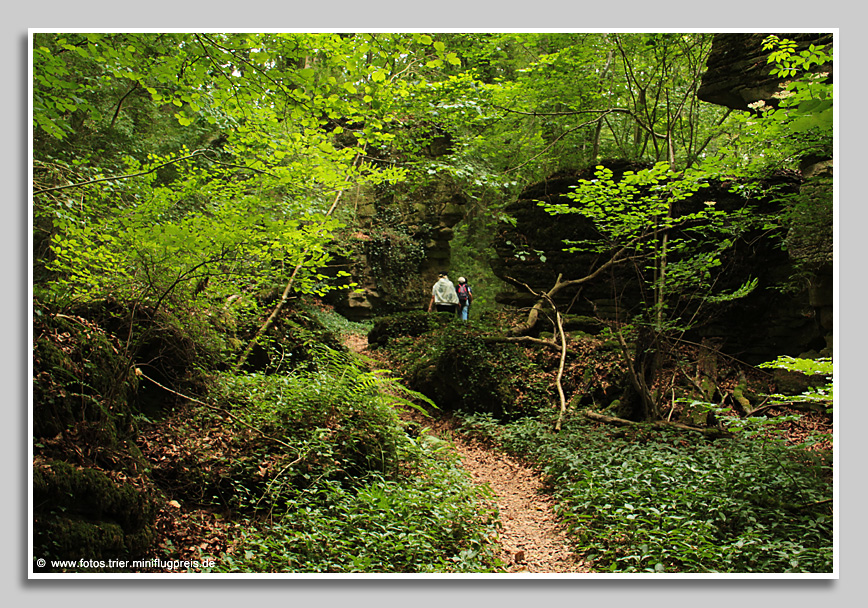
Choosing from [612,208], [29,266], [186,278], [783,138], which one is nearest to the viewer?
[29,266]

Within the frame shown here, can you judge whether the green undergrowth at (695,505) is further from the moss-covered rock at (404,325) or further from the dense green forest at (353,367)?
the moss-covered rock at (404,325)

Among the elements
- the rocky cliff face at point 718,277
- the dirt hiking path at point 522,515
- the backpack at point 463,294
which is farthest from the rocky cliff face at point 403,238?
the dirt hiking path at point 522,515

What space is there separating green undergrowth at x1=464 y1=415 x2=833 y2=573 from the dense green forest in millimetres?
25

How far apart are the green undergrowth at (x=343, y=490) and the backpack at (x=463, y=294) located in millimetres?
6930

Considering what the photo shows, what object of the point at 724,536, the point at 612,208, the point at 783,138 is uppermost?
the point at 783,138

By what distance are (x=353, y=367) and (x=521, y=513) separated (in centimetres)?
255

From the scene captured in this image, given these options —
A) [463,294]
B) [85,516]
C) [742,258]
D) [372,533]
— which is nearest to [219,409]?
[85,516]

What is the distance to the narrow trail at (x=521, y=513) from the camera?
3.55m

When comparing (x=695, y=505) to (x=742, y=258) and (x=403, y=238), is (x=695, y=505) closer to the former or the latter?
(x=742, y=258)

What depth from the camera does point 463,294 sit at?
12250 millimetres

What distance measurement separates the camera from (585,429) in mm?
6191

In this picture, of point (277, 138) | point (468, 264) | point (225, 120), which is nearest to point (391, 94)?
point (277, 138)

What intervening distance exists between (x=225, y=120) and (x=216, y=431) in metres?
3.80

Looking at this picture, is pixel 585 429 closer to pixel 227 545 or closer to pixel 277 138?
pixel 227 545
